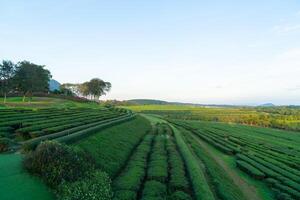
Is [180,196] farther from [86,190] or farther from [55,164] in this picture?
[55,164]

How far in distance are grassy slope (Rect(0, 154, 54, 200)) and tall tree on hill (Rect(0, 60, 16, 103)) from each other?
7362 centimetres

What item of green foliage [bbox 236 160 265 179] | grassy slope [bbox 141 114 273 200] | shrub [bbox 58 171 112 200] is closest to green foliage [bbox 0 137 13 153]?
shrub [bbox 58 171 112 200]

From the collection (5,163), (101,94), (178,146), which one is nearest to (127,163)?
(5,163)

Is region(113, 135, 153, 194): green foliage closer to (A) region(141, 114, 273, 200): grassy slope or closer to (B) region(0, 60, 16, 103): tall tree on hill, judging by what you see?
(A) region(141, 114, 273, 200): grassy slope

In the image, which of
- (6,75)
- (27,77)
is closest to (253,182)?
(27,77)

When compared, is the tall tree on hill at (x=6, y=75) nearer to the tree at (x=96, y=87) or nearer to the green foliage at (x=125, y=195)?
the tree at (x=96, y=87)

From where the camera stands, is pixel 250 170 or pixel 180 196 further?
pixel 250 170

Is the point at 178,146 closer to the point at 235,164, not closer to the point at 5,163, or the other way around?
the point at 235,164

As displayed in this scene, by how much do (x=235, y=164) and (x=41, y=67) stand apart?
7848cm

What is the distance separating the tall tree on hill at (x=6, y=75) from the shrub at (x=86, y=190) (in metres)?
77.3

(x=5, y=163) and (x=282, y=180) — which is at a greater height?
(x=5, y=163)

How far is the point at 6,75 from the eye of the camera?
83938 millimetres

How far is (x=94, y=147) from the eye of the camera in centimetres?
2502

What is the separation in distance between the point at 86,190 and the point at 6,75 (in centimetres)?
8233
